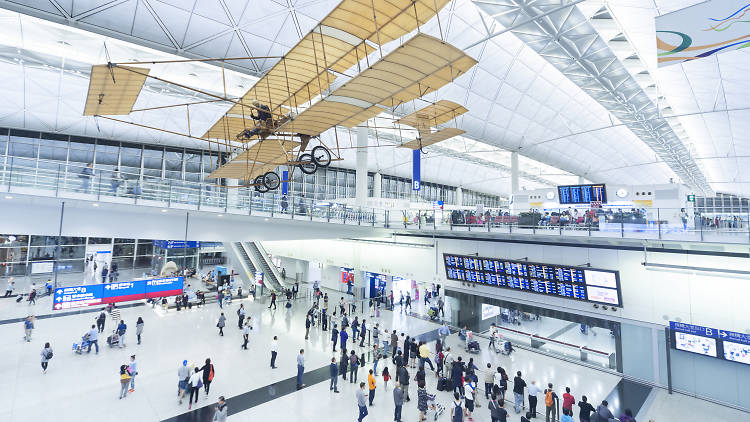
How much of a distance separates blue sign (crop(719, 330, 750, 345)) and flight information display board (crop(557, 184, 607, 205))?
8.55 metres

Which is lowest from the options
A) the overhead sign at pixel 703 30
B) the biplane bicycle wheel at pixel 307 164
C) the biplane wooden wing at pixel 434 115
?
the biplane bicycle wheel at pixel 307 164

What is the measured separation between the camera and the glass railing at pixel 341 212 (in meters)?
10.0

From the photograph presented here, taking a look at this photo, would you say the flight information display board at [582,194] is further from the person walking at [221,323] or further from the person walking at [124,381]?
the person walking at [124,381]

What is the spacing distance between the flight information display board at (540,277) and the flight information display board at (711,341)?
1.88 m

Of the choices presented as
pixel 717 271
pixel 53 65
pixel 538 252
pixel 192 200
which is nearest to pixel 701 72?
pixel 717 271

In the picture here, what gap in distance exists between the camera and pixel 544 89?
22094 millimetres

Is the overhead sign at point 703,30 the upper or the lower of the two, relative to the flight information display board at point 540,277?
upper

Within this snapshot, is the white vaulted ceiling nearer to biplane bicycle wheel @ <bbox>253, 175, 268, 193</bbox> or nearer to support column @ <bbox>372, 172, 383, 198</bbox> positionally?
biplane bicycle wheel @ <bbox>253, 175, 268, 193</bbox>

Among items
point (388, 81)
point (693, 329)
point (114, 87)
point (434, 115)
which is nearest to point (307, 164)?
point (388, 81)

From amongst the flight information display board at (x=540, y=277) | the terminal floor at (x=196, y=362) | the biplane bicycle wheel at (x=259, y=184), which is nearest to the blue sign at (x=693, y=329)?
the flight information display board at (x=540, y=277)

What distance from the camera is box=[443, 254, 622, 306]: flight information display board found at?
40.8 feet

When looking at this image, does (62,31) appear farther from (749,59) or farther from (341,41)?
(749,59)

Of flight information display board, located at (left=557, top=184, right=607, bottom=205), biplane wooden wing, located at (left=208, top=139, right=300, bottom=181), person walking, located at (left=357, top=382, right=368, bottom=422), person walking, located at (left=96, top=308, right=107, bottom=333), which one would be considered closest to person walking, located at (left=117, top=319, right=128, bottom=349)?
person walking, located at (left=96, top=308, right=107, bottom=333)

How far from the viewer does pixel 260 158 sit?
12.8 meters
